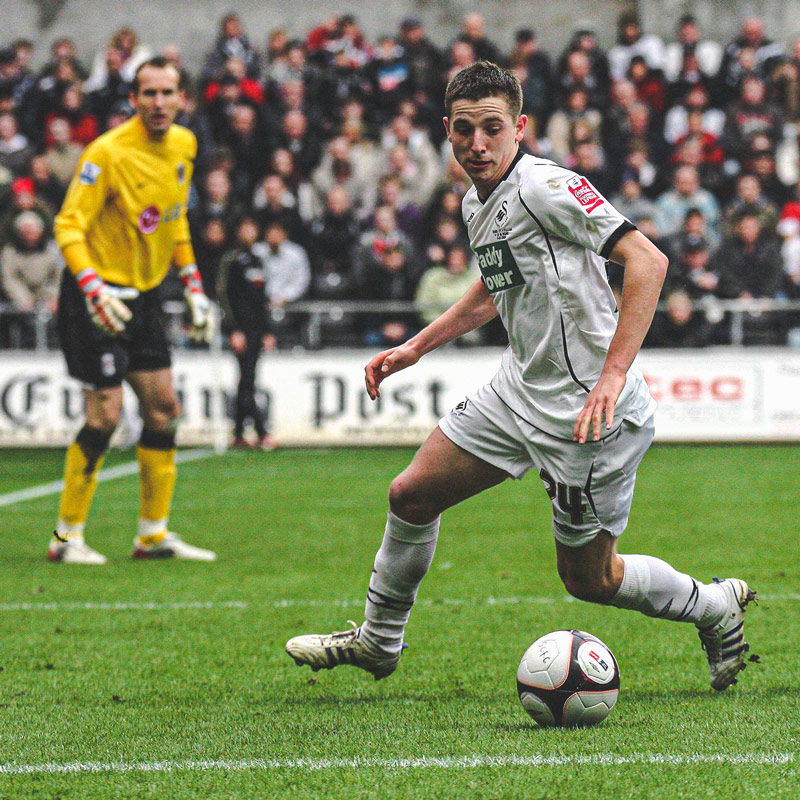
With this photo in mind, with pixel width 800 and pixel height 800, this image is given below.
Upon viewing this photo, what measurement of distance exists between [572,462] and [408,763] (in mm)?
1091

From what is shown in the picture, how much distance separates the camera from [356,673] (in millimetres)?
4914

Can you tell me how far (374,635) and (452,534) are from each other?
4.08 metres

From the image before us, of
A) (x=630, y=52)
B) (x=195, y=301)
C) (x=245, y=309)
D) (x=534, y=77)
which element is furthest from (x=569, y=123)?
(x=195, y=301)

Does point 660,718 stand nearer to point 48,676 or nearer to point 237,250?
point 48,676

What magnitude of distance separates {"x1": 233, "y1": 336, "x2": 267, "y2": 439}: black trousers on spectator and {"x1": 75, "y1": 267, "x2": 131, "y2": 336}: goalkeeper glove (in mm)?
7469

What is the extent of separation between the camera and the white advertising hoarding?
49.2 ft

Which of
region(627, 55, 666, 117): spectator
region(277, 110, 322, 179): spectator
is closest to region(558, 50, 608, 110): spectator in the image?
region(627, 55, 666, 117): spectator

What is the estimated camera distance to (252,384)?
14.6m

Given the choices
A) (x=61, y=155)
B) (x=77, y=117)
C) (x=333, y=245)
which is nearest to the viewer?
(x=333, y=245)

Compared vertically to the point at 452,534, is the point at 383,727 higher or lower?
higher

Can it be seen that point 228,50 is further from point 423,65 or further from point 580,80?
point 580,80

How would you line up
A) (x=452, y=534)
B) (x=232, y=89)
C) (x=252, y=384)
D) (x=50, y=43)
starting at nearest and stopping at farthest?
(x=452, y=534) → (x=252, y=384) → (x=232, y=89) → (x=50, y=43)

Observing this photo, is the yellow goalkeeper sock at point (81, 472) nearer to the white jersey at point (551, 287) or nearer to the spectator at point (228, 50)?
the white jersey at point (551, 287)

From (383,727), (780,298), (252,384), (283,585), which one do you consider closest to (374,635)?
(383,727)
